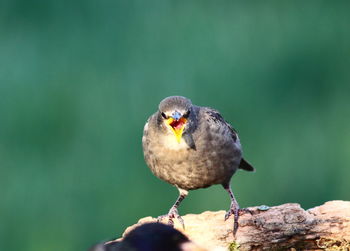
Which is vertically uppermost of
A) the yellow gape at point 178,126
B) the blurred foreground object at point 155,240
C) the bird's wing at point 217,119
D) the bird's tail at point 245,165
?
the bird's tail at point 245,165

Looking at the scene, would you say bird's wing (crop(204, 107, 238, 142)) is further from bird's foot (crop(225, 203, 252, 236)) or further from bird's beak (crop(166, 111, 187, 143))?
bird's foot (crop(225, 203, 252, 236))

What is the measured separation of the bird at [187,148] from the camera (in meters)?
5.73

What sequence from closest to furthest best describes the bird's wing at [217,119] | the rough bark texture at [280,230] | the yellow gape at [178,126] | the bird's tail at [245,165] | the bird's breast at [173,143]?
the rough bark texture at [280,230] → the yellow gape at [178,126] → the bird's breast at [173,143] → the bird's wing at [217,119] → the bird's tail at [245,165]

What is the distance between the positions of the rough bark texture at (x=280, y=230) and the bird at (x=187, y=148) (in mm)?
86

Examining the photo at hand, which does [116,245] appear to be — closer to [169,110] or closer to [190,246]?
[190,246]

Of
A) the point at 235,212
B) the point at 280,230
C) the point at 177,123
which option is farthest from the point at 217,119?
the point at 280,230

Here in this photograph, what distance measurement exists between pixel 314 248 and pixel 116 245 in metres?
1.58

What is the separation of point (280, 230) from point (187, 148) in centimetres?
73

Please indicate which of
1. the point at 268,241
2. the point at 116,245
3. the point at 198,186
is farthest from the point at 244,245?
the point at 116,245

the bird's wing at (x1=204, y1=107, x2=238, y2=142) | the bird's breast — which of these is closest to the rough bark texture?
the bird's breast

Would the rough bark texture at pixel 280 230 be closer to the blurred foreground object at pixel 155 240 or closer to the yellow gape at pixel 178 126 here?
the yellow gape at pixel 178 126

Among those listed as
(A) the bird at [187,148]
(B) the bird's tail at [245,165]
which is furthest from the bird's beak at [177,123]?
(B) the bird's tail at [245,165]

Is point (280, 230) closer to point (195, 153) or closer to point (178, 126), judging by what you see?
point (195, 153)

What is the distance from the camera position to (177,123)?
572 centimetres
